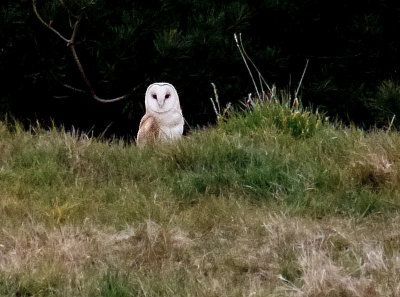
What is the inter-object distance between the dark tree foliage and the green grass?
8.42 ft

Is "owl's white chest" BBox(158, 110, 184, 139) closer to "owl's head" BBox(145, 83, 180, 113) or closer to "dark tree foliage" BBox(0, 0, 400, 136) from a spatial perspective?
"owl's head" BBox(145, 83, 180, 113)

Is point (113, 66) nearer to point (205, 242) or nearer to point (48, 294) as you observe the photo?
point (205, 242)

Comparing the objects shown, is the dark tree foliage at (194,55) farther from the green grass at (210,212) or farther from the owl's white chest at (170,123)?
the green grass at (210,212)

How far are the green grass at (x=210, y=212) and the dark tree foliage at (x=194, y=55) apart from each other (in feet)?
8.42

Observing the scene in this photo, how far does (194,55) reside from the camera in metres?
9.58

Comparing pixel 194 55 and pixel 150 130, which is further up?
pixel 194 55

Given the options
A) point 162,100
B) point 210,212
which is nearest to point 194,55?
point 162,100

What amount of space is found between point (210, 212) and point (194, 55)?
444cm

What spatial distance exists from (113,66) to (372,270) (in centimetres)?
564

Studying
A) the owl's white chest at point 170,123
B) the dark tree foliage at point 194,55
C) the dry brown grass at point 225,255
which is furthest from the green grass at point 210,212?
the dark tree foliage at point 194,55

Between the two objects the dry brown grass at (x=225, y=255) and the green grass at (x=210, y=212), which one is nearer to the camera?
the dry brown grass at (x=225, y=255)

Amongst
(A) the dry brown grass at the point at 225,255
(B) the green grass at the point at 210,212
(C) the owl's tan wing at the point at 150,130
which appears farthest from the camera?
(C) the owl's tan wing at the point at 150,130

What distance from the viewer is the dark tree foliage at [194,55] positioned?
9.42 m

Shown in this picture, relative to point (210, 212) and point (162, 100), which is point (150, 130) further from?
point (210, 212)
